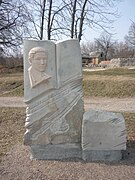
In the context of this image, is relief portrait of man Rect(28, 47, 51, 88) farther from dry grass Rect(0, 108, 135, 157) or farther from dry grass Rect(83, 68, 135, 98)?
dry grass Rect(83, 68, 135, 98)

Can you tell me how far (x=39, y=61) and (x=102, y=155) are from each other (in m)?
1.75

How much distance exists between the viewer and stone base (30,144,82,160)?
4.67 m

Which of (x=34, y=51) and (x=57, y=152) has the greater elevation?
(x=34, y=51)

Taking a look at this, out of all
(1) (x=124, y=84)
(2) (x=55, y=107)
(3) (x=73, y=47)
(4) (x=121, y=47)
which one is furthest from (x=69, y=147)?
(4) (x=121, y=47)

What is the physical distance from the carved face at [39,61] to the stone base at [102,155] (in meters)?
1.49

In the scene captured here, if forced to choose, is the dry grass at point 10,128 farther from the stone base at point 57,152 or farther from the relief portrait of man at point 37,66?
the relief portrait of man at point 37,66

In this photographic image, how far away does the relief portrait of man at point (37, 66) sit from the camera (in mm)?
4465

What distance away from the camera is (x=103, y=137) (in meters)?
4.46

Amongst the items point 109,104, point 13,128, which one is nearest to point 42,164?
point 13,128

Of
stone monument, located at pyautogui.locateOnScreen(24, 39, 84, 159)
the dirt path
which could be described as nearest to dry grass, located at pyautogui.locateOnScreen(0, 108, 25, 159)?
stone monument, located at pyautogui.locateOnScreen(24, 39, 84, 159)

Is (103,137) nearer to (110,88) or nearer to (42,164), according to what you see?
(42,164)

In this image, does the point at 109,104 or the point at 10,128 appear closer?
the point at 10,128

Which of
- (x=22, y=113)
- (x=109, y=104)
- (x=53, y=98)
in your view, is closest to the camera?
(x=53, y=98)

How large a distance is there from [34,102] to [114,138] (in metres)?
1.37
